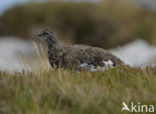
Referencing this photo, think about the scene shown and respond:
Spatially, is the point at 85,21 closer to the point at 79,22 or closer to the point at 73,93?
the point at 79,22

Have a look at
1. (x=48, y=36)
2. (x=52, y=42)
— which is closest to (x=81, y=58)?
(x=52, y=42)

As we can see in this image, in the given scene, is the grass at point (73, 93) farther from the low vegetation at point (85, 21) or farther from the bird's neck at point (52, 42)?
the low vegetation at point (85, 21)

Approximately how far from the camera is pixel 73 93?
588 centimetres

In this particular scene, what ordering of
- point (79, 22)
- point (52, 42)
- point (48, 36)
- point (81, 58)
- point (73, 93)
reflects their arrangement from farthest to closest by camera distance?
point (79, 22)
point (48, 36)
point (52, 42)
point (81, 58)
point (73, 93)

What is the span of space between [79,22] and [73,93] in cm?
2325

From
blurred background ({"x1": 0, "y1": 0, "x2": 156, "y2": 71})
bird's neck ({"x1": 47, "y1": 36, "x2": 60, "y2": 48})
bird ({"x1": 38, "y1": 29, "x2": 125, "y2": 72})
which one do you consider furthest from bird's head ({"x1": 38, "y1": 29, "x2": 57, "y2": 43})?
blurred background ({"x1": 0, "y1": 0, "x2": 156, "y2": 71})

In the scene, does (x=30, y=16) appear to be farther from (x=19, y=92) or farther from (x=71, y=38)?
(x=19, y=92)

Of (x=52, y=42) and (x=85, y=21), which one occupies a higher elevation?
(x=85, y=21)

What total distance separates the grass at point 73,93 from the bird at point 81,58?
67cm

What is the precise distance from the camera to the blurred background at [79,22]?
2762cm

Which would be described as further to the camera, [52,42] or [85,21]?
[85,21]

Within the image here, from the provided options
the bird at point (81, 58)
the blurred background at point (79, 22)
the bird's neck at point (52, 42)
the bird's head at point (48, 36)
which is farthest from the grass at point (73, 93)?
the blurred background at point (79, 22)

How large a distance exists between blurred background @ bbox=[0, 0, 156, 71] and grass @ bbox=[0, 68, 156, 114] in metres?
20.1

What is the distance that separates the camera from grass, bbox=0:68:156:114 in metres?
5.60
